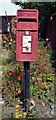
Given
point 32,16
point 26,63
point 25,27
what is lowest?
point 26,63

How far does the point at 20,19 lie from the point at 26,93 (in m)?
1.35

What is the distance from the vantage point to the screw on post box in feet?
9.87

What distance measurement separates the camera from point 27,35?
Result: 3.04 meters

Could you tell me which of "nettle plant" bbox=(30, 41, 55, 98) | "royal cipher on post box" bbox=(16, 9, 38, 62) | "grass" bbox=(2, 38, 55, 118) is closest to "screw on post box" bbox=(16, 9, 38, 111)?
"royal cipher on post box" bbox=(16, 9, 38, 62)

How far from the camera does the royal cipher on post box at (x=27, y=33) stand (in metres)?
3.01

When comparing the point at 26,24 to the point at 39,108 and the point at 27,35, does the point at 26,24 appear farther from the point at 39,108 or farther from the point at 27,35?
the point at 39,108

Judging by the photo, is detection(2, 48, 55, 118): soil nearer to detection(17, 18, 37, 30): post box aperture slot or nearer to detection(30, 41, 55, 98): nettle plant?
detection(30, 41, 55, 98): nettle plant

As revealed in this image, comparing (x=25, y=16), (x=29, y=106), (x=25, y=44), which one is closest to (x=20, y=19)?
(x=25, y=16)

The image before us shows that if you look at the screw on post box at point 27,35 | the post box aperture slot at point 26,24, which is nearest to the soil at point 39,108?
the screw on post box at point 27,35

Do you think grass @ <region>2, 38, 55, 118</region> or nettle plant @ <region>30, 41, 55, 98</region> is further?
nettle plant @ <region>30, 41, 55, 98</region>

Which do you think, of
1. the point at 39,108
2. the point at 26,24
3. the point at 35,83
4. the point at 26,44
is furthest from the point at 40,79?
the point at 26,24

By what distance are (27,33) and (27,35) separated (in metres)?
0.03

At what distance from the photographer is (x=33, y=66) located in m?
4.95

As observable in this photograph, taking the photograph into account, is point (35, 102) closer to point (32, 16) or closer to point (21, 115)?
point (21, 115)
